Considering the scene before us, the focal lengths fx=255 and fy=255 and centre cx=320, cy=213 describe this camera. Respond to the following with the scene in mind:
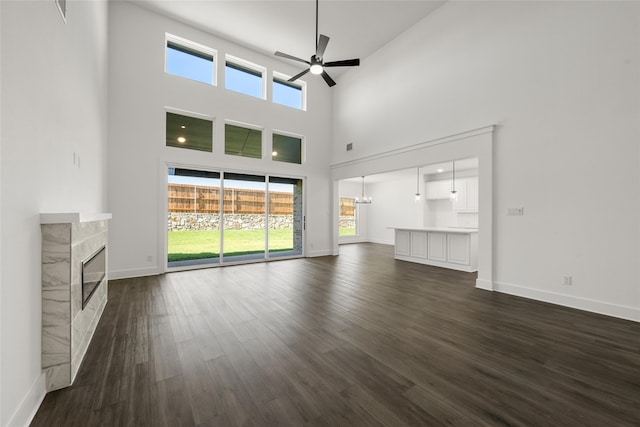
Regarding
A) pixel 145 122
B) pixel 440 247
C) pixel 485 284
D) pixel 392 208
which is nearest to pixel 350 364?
pixel 485 284

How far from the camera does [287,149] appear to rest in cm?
731

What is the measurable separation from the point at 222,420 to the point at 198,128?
5.92 meters

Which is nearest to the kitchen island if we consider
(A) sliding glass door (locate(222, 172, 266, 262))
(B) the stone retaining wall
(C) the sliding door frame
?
(C) the sliding door frame

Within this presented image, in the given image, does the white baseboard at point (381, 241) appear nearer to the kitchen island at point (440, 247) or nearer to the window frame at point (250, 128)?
the kitchen island at point (440, 247)

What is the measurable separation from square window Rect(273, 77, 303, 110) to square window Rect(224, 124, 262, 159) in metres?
1.22

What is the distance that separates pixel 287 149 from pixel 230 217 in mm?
2544

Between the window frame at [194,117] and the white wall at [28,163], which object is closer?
the white wall at [28,163]

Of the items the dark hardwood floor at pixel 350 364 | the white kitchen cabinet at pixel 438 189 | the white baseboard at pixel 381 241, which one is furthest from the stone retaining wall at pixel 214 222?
the white kitchen cabinet at pixel 438 189

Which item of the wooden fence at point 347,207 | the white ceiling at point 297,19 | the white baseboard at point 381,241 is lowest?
the white baseboard at point 381,241

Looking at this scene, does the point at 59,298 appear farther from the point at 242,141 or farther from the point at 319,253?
the point at 319,253

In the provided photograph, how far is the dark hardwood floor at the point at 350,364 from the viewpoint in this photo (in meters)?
1.56

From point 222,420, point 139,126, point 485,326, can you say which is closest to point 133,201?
point 139,126

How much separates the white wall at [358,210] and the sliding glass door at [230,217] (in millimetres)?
4380

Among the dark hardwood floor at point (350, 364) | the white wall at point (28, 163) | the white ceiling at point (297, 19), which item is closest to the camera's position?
the white wall at point (28, 163)
